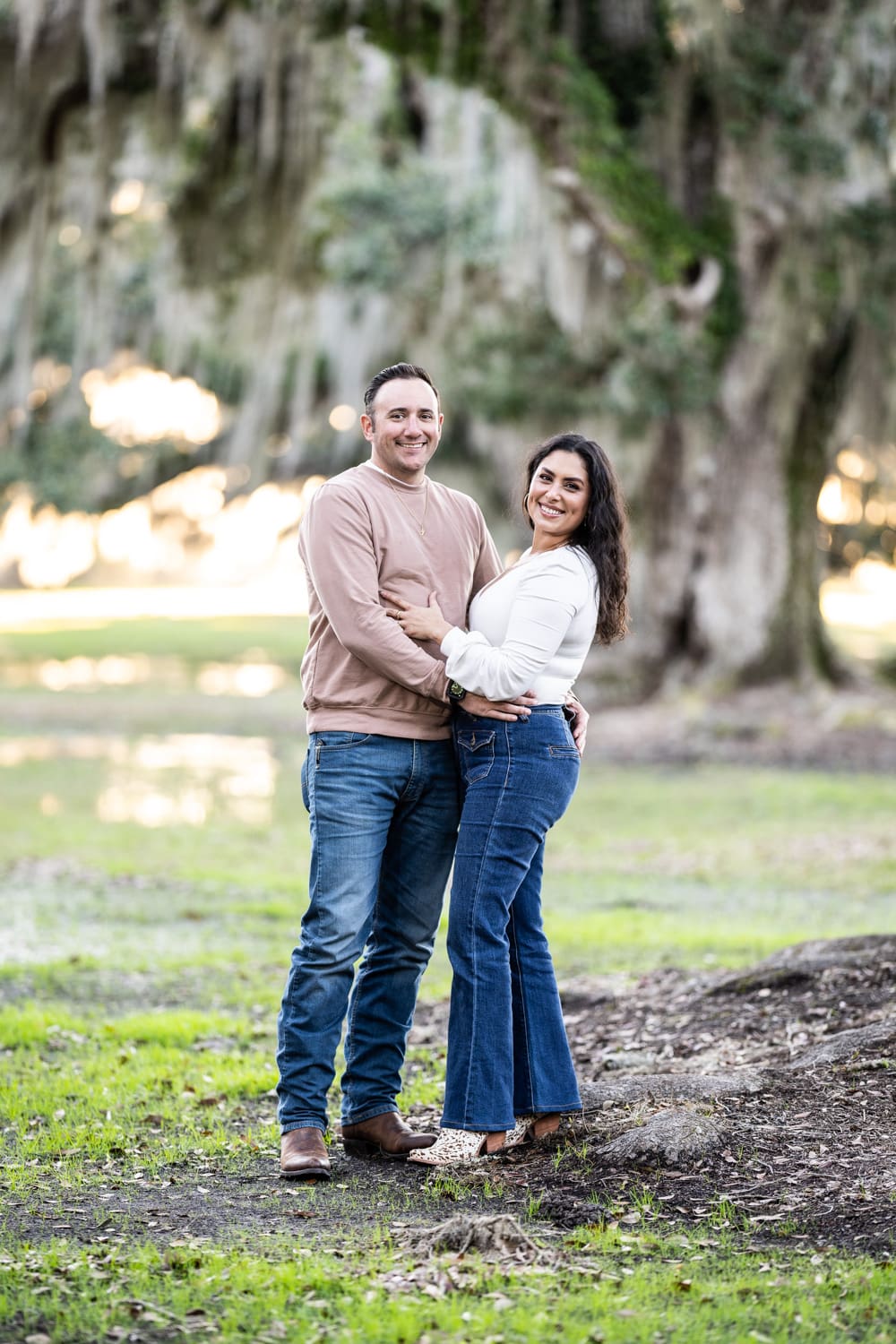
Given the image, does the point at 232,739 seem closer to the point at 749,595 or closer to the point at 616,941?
the point at 749,595

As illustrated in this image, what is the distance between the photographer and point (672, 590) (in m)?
16.5

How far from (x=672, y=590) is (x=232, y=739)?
493cm

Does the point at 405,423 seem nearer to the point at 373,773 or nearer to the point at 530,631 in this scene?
the point at 530,631

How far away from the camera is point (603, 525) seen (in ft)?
13.5

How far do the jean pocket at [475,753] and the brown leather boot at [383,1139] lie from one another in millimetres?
977

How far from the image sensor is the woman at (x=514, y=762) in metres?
3.96

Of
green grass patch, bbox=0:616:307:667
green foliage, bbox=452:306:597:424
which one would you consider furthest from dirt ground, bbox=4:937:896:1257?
green grass patch, bbox=0:616:307:667

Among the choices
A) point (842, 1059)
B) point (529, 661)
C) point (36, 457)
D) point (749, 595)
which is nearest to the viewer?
point (529, 661)

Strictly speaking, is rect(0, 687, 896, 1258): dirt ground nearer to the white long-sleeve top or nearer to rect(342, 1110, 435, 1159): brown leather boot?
rect(342, 1110, 435, 1159): brown leather boot

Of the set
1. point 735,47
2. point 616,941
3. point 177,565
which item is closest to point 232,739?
point 735,47

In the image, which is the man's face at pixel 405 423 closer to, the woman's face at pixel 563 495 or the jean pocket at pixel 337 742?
the woman's face at pixel 563 495

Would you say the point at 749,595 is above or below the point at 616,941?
above

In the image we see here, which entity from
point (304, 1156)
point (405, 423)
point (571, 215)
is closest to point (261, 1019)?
point (304, 1156)

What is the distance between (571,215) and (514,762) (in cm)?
1212
